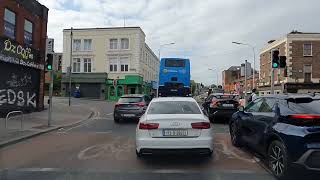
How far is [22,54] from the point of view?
23.9 meters

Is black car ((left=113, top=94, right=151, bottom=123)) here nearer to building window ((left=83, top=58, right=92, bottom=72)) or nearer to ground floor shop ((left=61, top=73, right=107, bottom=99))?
ground floor shop ((left=61, top=73, right=107, bottom=99))

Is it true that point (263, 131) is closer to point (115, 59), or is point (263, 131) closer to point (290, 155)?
point (290, 155)

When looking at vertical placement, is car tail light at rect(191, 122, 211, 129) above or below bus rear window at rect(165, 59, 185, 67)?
below

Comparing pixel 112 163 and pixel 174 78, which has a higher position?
pixel 174 78

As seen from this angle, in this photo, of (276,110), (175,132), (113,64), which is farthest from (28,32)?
(113,64)

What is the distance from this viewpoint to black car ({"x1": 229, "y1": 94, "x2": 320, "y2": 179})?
7645mm

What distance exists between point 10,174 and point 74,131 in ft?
28.7

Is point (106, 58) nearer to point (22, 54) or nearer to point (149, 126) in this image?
point (22, 54)

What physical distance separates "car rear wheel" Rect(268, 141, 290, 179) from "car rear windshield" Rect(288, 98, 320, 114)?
699 mm

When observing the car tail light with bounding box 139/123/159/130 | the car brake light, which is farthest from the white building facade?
the car brake light

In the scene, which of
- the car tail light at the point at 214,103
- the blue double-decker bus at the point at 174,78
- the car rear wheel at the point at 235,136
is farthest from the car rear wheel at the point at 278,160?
the blue double-decker bus at the point at 174,78

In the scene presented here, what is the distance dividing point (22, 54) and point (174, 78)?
16273 mm

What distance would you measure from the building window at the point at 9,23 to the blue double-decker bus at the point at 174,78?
1651 cm

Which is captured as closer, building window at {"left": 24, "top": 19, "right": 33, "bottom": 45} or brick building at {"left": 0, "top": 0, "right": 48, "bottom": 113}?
brick building at {"left": 0, "top": 0, "right": 48, "bottom": 113}
